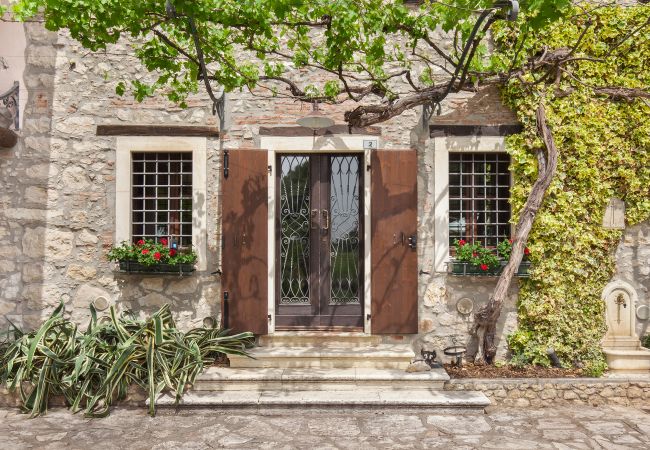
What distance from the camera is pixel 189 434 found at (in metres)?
3.62

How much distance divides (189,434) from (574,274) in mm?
4100

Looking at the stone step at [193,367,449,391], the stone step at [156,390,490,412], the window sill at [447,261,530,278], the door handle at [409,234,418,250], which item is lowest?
the stone step at [156,390,490,412]

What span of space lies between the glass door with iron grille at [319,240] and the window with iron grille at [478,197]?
3.56 feet

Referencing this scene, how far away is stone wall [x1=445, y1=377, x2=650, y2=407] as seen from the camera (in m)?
4.29

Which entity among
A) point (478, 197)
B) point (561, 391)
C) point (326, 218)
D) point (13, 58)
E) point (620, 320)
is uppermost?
point (13, 58)

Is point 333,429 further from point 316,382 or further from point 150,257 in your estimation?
point 150,257

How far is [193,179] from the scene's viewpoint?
16.9ft

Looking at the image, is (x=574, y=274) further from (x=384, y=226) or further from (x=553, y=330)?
(x=384, y=226)

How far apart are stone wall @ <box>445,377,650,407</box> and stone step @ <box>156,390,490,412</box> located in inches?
8.6

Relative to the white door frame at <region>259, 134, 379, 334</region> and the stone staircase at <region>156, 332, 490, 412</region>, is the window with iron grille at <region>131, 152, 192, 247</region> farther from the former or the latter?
the stone staircase at <region>156, 332, 490, 412</region>

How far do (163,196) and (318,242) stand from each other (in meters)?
1.88

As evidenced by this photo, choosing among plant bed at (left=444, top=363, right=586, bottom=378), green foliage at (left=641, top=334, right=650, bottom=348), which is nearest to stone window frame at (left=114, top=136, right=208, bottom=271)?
plant bed at (left=444, top=363, right=586, bottom=378)

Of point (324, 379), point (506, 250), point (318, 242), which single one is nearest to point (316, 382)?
point (324, 379)

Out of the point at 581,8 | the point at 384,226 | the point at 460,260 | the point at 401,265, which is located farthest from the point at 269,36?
the point at 581,8
